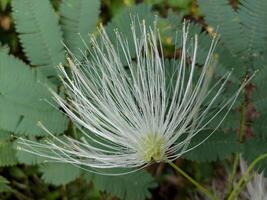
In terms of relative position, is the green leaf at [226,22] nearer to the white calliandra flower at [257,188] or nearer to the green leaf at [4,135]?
the white calliandra flower at [257,188]

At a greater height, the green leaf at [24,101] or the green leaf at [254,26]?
the green leaf at [254,26]

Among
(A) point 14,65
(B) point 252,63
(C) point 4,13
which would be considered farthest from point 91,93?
(C) point 4,13

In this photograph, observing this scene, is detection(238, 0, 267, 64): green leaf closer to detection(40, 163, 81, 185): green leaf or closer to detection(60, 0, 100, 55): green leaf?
detection(60, 0, 100, 55): green leaf

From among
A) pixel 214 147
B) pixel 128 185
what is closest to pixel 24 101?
pixel 128 185

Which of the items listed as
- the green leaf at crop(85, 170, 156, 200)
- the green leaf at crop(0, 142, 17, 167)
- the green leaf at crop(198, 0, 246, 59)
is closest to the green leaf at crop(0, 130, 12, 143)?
the green leaf at crop(0, 142, 17, 167)

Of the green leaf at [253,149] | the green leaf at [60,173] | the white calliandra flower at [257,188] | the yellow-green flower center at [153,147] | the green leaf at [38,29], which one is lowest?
the green leaf at [60,173]

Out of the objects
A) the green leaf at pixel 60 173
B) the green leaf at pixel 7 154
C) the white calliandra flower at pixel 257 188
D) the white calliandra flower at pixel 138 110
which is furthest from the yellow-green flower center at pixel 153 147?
the green leaf at pixel 7 154

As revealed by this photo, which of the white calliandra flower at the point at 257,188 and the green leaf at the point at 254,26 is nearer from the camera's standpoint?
the green leaf at the point at 254,26
